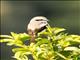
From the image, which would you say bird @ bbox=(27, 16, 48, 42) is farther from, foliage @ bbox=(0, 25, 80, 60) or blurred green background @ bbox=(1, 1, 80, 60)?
blurred green background @ bbox=(1, 1, 80, 60)

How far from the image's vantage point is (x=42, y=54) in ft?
2.55

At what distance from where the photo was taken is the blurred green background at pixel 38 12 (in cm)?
229

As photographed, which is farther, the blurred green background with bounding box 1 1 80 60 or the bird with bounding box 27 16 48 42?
the blurred green background with bounding box 1 1 80 60

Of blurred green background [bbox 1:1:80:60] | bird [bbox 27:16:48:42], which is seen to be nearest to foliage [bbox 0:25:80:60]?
bird [bbox 27:16:48:42]

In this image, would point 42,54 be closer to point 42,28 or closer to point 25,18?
point 42,28

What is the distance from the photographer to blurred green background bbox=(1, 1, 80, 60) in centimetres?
229

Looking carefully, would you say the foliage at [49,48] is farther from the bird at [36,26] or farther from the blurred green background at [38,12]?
the blurred green background at [38,12]

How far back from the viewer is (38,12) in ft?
7.64

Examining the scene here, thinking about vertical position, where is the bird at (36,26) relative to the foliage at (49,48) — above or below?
above

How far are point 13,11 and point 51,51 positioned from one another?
1595 mm

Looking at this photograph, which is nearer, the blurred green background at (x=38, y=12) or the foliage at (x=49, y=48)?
the foliage at (x=49, y=48)

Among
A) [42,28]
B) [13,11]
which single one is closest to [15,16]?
[13,11]

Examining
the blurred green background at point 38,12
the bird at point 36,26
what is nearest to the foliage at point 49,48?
the bird at point 36,26

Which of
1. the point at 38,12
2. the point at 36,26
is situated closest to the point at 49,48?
the point at 36,26
